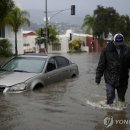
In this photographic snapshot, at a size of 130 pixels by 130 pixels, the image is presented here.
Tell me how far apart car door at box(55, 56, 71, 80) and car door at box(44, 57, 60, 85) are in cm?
33

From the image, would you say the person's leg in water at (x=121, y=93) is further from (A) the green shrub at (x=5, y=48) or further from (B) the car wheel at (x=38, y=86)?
(A) the green shrub at (x=5, y=48)

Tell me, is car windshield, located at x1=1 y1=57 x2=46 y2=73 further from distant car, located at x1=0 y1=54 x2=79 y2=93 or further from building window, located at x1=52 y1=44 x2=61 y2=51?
building window, located at x1=52 y1=44 x2=61 y2=51

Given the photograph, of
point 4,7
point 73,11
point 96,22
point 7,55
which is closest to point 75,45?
point 96,22

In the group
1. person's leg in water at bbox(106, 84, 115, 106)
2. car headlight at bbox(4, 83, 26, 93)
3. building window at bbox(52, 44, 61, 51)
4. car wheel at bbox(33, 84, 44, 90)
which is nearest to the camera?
person's leg in water at bbox(106, 84, 115, 106)

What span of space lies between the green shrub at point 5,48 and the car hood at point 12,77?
38389 mm

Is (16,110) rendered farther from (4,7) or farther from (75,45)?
(75,45)

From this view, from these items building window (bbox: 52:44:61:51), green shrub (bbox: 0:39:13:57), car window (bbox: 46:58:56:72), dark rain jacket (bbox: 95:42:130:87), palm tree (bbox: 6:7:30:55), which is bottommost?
building window (bbox: 52:44:61:51)

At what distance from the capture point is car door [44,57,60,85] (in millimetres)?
13695

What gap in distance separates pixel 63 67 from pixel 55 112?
553 cm

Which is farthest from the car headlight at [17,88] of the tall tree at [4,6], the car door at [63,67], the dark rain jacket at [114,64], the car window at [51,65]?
the tall tree at [4,6]

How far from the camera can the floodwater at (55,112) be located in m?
8.48

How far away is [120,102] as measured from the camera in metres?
10.2

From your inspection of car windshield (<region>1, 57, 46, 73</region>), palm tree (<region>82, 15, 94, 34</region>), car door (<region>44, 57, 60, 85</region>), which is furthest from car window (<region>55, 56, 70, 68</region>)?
palm tree (<region>82, 15, 94, 34</region>)

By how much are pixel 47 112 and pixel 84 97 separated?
2781 millimetres
